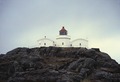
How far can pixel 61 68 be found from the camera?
62750 mm

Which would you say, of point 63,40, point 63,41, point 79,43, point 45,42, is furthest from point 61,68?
point 63,40

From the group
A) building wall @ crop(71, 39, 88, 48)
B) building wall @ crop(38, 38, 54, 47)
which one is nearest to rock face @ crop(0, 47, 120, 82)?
building wall @ crop(38, 38, 54, 47)

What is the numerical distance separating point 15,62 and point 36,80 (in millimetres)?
10086

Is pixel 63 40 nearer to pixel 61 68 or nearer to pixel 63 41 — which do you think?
pixel 63 41

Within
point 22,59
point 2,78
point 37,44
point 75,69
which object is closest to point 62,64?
point 75,69

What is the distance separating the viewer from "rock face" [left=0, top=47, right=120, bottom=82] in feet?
179

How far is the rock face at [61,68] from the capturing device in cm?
5444

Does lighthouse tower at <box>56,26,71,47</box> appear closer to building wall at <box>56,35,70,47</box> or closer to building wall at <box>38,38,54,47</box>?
building wall at <box>56,35,70,47</box>

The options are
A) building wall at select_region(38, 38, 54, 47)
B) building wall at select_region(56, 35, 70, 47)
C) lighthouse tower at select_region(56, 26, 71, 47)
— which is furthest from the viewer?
building wall at select_region(56, 35, 70, 47)

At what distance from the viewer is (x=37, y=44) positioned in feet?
313

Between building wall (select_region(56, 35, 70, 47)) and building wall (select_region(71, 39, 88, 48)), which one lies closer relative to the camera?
building wall (select_region(71, 39, 88, 48))

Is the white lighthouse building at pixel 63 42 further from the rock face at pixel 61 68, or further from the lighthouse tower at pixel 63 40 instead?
the rock face at pixel 61 68

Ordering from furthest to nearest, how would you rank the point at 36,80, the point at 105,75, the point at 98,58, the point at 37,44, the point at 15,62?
the point at 37,44
the point at 98,58
the point at 15,62
the point at 105,75
the point at 36,80

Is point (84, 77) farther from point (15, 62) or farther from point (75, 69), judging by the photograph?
point (15, 62)
